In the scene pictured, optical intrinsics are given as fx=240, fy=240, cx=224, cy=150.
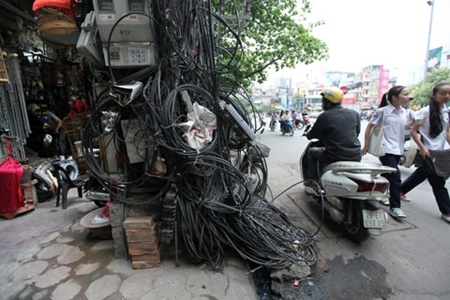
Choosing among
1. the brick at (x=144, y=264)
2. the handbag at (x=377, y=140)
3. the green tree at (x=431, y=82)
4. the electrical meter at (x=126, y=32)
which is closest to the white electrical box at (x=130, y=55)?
the electrical meter at (x=126, y=32)

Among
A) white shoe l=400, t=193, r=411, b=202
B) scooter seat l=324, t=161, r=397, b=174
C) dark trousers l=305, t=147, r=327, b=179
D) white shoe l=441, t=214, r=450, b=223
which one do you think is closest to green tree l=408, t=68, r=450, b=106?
white shoe l=400, t=193, r=411, b=202

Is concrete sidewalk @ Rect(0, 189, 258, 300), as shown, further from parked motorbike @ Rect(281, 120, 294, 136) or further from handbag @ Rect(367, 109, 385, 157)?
parked motorbike @ Rect(281, 120, 294, 136)

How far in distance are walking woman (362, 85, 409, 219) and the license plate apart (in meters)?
0.97

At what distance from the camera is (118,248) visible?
233 centimetres

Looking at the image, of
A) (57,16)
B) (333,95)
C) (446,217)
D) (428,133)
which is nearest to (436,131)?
(428,133)

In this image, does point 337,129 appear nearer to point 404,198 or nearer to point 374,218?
point 374,218

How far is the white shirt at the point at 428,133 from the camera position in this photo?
10.1ft

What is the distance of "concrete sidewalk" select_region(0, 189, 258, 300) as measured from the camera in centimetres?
192

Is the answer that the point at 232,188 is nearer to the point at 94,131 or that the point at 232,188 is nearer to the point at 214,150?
the point at 214,150

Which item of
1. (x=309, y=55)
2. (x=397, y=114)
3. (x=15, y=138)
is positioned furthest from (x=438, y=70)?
(x=15, y=138)

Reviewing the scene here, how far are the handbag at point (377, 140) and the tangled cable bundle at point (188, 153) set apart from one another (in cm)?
174

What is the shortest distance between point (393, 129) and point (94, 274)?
383 centimetres

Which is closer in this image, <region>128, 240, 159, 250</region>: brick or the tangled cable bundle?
the tangled cable bundle

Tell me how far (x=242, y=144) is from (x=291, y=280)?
137 centimetres
